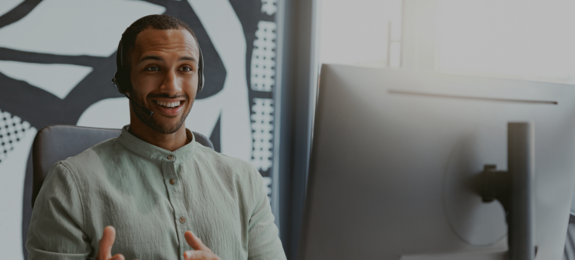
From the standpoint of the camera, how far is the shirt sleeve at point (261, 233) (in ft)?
3.44

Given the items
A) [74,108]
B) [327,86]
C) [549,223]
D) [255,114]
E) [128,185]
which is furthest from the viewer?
[255,114]

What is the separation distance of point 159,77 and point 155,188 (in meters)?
0.28

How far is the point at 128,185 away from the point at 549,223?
82 cm

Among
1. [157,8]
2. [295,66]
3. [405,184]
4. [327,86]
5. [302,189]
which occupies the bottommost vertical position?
[302,189]

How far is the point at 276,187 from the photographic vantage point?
2.04m

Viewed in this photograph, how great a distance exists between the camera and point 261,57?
1980 mm

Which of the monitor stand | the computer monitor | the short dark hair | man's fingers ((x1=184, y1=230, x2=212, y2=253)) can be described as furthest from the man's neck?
the monitor stand

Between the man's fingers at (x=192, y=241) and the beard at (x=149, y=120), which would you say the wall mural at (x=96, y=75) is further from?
the man's fingers at (x=192, y=241)

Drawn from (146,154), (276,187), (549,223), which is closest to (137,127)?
(146,154)

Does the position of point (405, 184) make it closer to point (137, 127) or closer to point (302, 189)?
point (137, 127)

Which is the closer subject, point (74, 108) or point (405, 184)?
point (405, 184)

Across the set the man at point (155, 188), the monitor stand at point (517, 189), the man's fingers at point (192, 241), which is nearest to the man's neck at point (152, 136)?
the man at point (155, 188)

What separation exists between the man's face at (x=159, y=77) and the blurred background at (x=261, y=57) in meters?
0.74

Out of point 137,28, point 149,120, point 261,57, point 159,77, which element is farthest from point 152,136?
point 261,57
